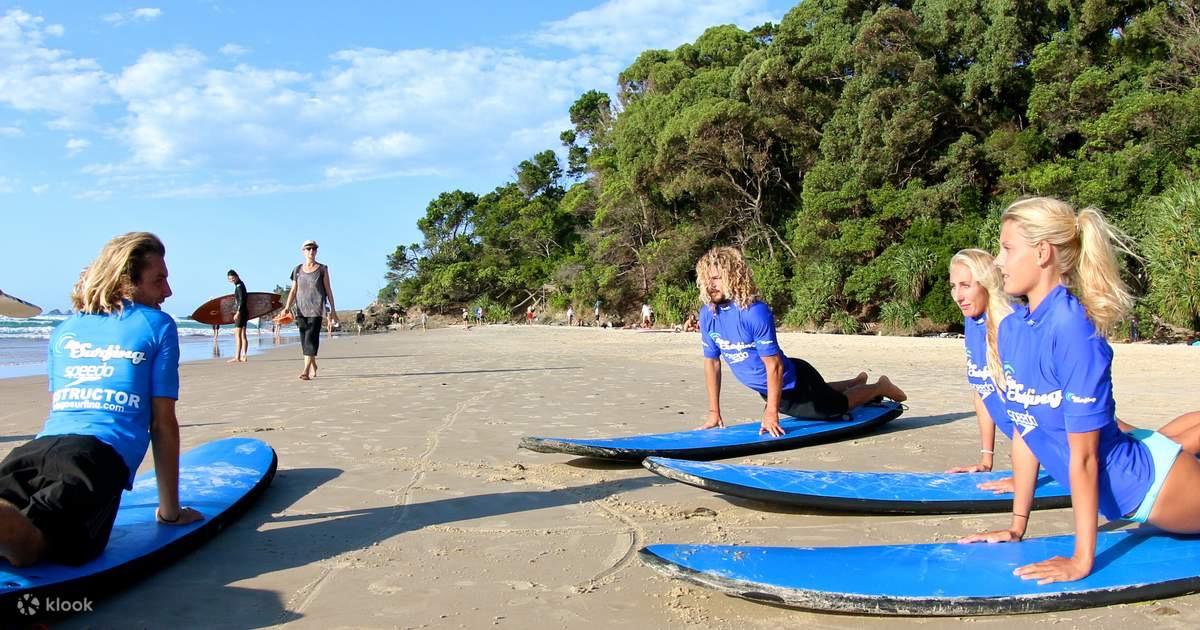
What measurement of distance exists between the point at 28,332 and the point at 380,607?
44.3 metres

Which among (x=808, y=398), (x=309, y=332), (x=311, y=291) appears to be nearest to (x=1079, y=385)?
(x=808, y=398)

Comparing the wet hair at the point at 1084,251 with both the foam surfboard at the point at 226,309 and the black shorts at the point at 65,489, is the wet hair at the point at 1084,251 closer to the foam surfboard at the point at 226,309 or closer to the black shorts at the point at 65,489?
the black shorts at the point at 65,489

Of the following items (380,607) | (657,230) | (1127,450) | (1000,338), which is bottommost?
(380,607)

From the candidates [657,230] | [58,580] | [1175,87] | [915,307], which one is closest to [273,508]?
[58,580]

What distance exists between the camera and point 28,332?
3766 centimetres

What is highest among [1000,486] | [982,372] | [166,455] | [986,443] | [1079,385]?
[1079,385]

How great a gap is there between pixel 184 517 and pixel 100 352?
2.68 feet

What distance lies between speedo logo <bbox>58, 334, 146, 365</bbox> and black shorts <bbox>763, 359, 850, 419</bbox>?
4.16 m

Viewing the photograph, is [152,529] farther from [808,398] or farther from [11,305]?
[808,398]

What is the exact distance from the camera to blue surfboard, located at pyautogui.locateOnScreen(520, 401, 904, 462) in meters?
4.69

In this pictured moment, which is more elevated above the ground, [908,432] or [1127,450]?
[1127,450]

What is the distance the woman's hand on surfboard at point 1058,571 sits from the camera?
96.8 inches

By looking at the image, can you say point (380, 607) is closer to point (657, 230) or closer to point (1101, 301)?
point (1101, 301)

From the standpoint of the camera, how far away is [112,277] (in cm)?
294
